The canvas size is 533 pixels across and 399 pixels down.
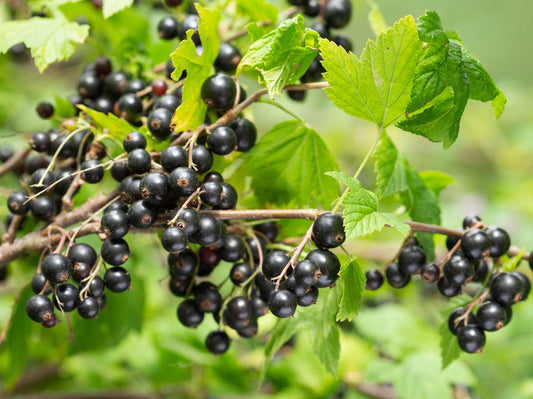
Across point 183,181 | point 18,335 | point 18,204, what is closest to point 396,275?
point 183,181

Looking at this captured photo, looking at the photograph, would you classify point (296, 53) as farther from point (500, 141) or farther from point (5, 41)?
point (500, 141)

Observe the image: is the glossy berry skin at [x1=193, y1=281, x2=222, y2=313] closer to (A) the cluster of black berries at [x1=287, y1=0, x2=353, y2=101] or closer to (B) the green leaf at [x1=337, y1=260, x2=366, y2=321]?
(B) the green leaf at [x1=337, y1=260, x2=366, y2=321]

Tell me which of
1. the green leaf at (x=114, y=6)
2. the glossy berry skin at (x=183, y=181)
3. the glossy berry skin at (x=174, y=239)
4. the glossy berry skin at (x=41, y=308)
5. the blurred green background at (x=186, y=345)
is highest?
the green leaf at (x=114, y=6)

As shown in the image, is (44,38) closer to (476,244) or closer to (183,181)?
(183,181)

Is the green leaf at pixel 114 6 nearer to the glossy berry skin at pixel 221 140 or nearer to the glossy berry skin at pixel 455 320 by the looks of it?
the glossy berry skin at pixel 221 140

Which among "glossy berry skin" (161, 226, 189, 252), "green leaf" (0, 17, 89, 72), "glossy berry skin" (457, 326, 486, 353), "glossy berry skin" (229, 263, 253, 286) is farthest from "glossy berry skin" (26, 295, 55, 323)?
"glossy berry skin" (457, 326, 486, 353)

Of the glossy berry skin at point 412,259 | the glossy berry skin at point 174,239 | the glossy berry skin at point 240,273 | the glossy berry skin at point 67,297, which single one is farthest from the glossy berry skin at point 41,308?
the glossy berry skin at point 412,259

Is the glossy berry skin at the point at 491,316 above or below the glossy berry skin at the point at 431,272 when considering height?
below

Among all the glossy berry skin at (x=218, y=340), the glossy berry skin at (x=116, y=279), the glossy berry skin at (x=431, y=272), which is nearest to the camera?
the glossy berry skin at (x=116, y=279)
